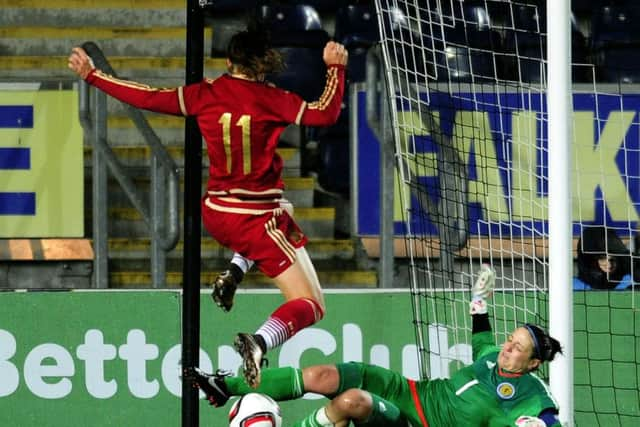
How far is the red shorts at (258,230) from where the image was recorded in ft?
21.2

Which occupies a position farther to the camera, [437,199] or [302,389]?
[437,199]

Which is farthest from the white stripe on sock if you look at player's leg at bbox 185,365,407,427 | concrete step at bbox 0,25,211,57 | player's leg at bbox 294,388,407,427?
concrete step at bbox 0,25,211,57

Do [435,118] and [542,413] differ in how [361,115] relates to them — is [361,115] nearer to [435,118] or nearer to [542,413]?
[435,118]

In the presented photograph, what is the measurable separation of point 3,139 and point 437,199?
7.72ft

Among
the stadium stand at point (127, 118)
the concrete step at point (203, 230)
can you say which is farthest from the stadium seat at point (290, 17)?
the concrete step at point (203, 230)

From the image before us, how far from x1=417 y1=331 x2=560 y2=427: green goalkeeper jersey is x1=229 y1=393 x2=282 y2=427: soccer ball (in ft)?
2.86

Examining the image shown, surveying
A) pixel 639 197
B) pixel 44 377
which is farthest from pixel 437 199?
pixel 44 377

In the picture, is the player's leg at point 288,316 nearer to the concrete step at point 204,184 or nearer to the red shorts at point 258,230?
the red shorts at point 258,230

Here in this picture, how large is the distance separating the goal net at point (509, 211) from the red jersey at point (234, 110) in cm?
184

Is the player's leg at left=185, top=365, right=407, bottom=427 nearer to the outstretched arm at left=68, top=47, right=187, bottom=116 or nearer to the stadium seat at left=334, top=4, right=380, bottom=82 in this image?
the outstretched arm at left=68, top=47, right=187, bottom=116

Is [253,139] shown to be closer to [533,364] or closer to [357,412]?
[357,412]

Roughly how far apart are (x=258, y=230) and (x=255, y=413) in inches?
31.8

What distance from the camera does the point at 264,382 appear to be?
23.1 feet

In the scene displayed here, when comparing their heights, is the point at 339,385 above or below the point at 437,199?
below
